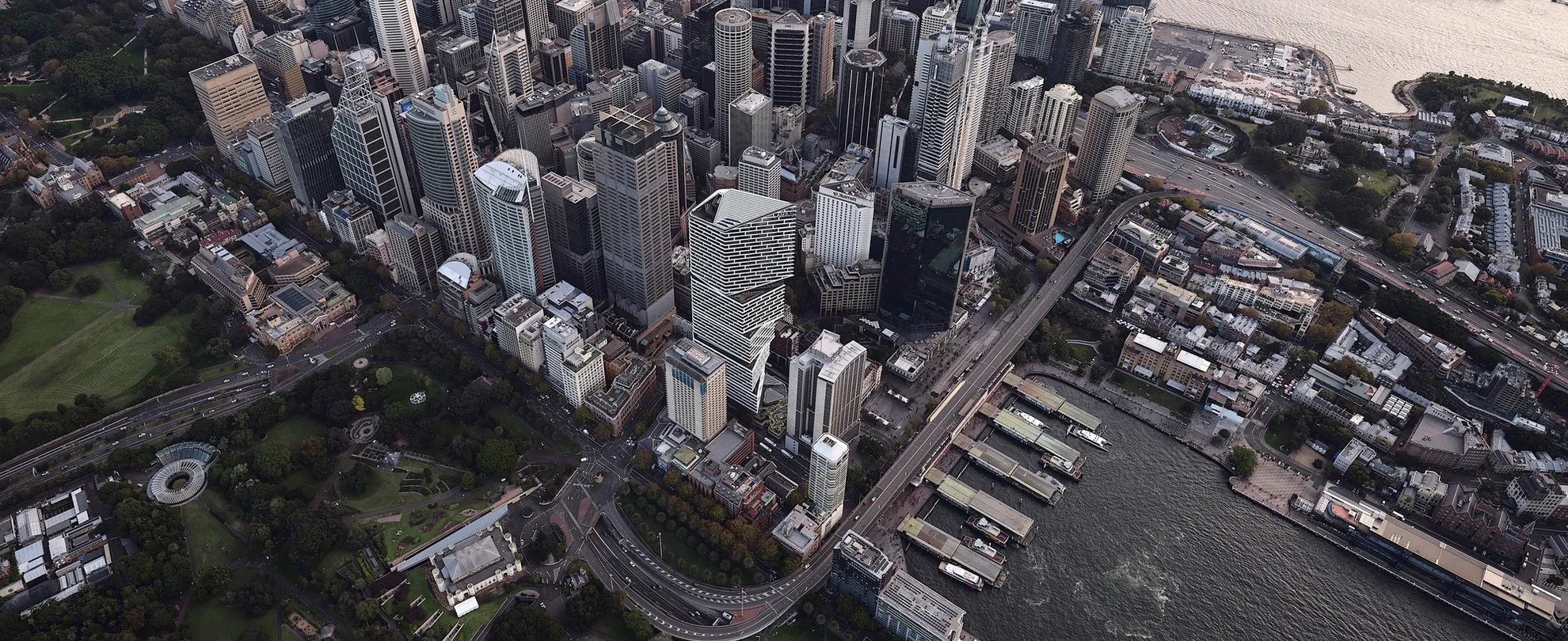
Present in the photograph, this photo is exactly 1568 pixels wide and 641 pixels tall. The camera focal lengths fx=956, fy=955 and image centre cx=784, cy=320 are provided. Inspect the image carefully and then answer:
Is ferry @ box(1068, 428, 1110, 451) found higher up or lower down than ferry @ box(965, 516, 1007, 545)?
higher up

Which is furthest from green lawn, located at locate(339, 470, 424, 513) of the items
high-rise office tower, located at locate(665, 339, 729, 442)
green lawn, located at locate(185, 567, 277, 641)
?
high-rise office tower, located at locate(665, 339, 729, 442)

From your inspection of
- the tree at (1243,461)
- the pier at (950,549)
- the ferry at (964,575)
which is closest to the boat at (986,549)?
the pier at (950,549)

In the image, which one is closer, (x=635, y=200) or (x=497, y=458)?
(x=497, y=458)

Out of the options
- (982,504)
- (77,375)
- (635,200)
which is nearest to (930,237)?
(982,504)

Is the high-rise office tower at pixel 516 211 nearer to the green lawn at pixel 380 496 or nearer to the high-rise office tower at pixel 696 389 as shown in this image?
the high-rise office tower at pixel 696 389

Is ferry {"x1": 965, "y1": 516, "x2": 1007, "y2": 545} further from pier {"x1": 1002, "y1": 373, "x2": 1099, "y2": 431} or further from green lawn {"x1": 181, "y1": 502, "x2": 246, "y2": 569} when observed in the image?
green lawn {"x1": 181, "y1": 502, "x2": 246, "y2": 569}

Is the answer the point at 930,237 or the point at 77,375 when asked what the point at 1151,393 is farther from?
the point at 77,375

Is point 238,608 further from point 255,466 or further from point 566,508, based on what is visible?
point 566,508
